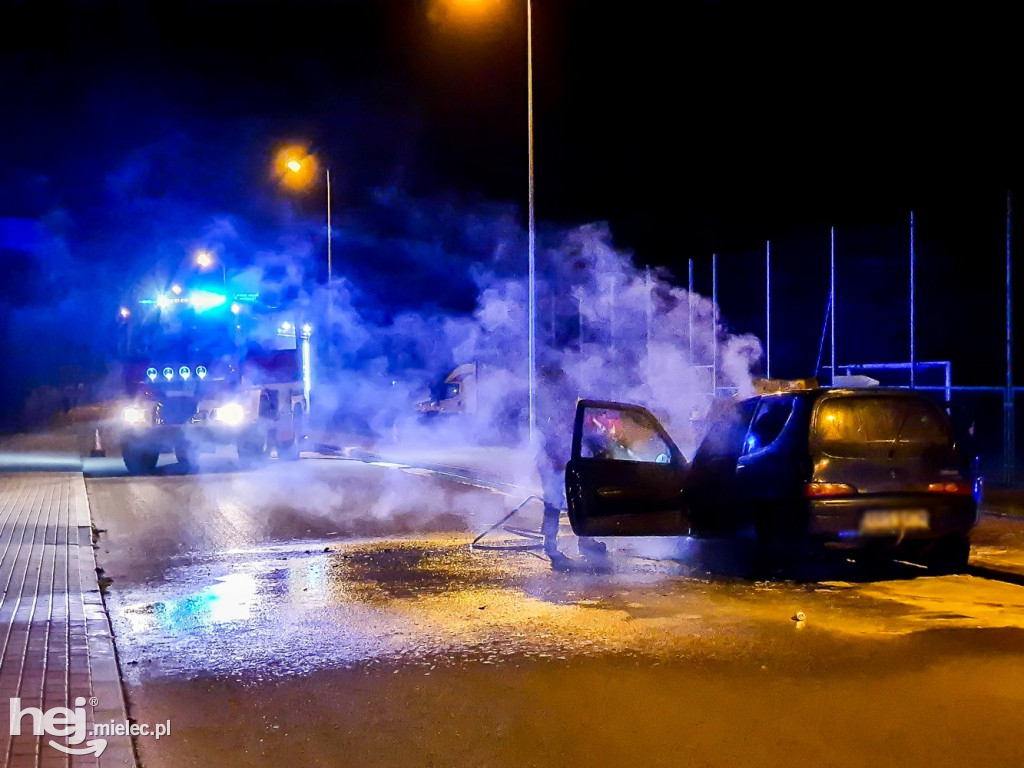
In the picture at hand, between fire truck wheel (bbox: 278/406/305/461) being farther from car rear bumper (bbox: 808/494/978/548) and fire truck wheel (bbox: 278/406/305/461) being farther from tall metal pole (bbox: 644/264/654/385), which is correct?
car rear bumper (bbox: 808/494/978/548)

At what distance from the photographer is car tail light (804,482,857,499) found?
7.89 m

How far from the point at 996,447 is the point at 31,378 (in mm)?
56450

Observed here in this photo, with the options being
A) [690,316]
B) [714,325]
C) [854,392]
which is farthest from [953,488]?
[690,316]

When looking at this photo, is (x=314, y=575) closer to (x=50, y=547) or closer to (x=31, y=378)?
(x=50, y=547)

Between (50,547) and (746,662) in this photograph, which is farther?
(50,547)

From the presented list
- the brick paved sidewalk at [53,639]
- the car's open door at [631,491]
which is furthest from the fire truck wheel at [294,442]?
the car's open door at [631,491]

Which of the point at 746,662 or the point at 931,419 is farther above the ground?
the point at 931,419

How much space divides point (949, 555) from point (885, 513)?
3.56 ft

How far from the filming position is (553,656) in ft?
19.7

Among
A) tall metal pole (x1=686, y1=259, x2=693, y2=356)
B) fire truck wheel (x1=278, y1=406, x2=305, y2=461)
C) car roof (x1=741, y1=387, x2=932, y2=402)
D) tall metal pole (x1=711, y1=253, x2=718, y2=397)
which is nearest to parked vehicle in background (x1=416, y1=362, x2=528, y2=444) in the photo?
tall metal pole (x1=686, y1=259, x2=693, y2=356)

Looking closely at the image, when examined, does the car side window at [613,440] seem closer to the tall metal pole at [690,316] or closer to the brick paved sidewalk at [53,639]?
the brick paved sidewalk at [53,639]

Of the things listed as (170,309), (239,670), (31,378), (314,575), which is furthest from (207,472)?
(31,378)

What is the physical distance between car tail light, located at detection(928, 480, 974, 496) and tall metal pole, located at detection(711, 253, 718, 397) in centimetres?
1291

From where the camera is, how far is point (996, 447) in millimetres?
23969
